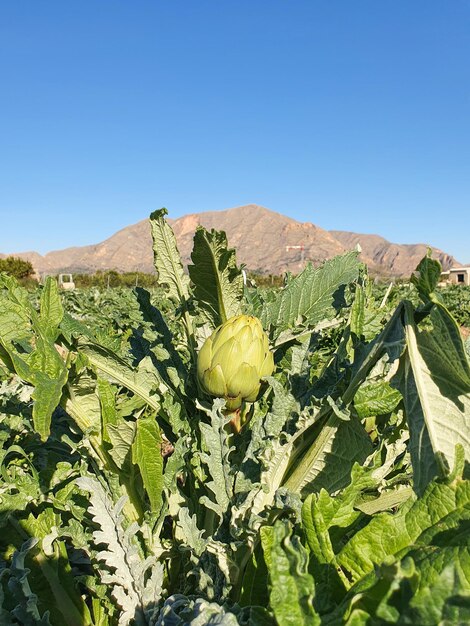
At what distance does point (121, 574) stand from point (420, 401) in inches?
23.5

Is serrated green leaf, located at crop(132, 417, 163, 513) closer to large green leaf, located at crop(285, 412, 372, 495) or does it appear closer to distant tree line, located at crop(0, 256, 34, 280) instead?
large green leaf, located at crop(285, 412, 372, 495)

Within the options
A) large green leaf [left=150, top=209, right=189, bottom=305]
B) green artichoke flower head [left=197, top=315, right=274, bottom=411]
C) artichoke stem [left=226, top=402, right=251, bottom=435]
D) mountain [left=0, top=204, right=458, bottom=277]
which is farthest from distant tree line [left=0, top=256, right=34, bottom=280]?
mountain [left=0, top=204, right=458, bottom=277]

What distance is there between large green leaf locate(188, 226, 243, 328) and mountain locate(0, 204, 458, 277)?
95572 millimetres

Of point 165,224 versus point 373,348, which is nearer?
point 373,348

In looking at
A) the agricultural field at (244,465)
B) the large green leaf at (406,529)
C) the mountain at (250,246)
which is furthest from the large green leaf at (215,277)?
→ the mountain at (250,246)

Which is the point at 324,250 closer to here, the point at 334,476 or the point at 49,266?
the point at 49,266

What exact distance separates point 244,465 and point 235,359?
0.21 m

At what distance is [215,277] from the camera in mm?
1065

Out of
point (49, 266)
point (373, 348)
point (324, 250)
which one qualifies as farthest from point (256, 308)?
point (49, 266)

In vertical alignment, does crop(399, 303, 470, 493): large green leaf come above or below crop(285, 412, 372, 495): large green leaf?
above

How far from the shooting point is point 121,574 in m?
0.98

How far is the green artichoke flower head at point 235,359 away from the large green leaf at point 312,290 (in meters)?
0.24

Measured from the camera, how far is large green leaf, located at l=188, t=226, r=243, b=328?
101 centimetres

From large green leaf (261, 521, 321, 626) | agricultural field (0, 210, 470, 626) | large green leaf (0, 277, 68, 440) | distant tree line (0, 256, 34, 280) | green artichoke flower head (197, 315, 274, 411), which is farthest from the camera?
distant tree line (0, 256, 34, 280)
